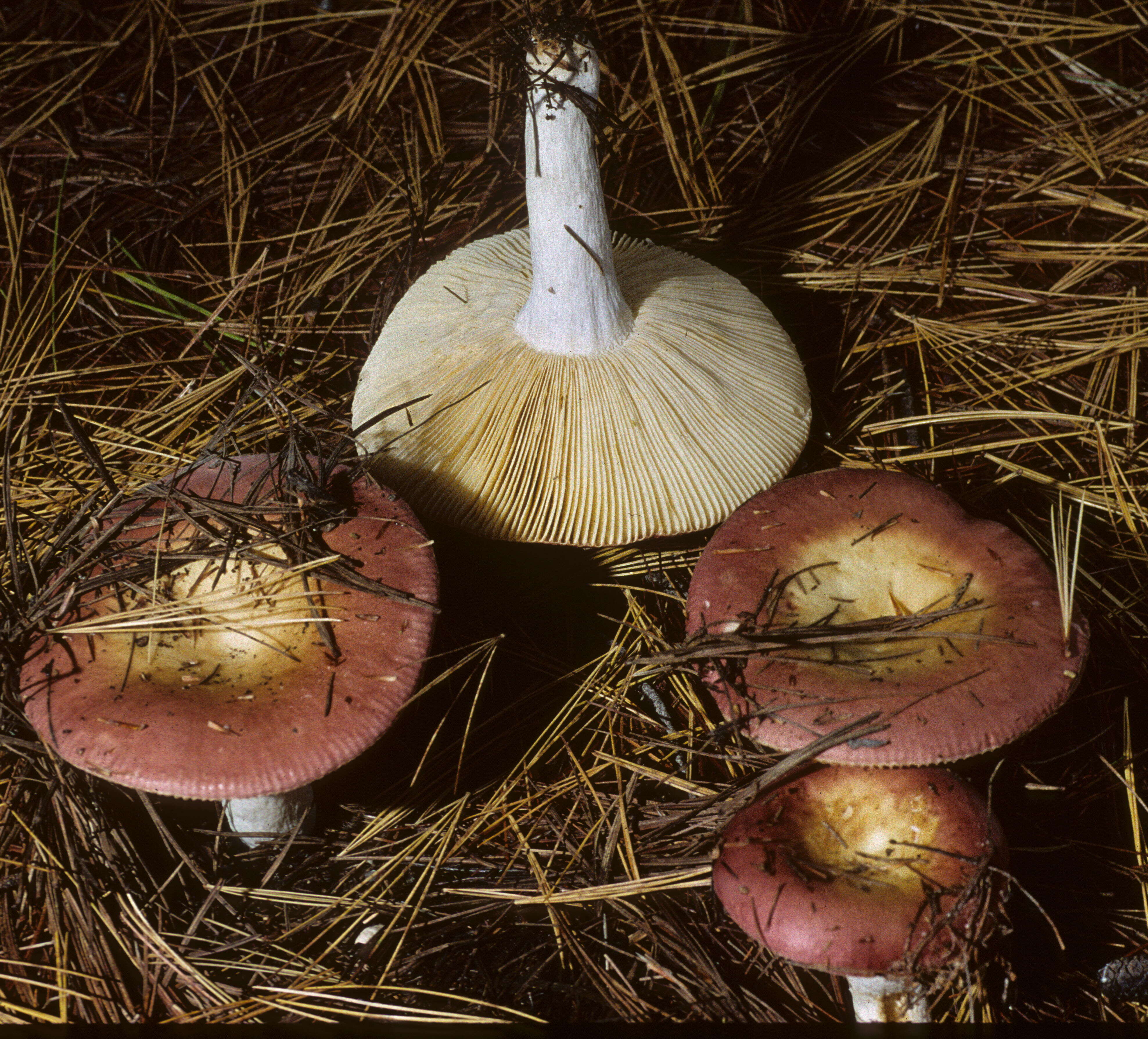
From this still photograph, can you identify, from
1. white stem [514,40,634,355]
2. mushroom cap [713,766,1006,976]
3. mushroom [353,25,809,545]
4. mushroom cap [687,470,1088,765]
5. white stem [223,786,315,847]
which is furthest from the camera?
mushroom [353,25,809,545]

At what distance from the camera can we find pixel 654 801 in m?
2.22

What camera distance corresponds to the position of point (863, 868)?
1.74m

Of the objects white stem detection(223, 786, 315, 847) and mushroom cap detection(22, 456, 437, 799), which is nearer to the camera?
mushroom cap detection(22, 456, 437, 799)

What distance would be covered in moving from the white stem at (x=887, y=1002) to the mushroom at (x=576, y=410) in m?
1.07

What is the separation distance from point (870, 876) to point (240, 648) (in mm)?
1351

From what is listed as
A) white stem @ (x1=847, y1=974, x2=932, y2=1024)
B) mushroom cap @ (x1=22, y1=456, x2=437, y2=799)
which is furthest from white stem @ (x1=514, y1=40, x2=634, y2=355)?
white stem @ (x1=847, y1=974, x2=932, y2=1024)

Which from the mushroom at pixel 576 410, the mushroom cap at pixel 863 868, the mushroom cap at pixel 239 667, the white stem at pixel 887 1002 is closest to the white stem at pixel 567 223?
the mushroom at pixel 576 410

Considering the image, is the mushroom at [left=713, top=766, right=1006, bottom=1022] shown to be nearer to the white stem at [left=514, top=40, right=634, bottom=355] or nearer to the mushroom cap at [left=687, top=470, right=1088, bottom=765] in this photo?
the mushroom cap at [left=687, top=470, right=1088, bottom=765]

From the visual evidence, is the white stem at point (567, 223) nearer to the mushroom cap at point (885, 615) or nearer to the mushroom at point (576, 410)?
the mushroom at point (576, 410)

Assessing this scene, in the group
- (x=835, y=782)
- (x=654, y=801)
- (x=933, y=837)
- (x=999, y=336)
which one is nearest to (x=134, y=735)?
(x=654, y=801)

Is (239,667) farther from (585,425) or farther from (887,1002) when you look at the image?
(887,1002)

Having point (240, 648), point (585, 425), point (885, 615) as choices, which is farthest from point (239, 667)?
point (885, 615)

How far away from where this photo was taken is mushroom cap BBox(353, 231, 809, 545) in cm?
226

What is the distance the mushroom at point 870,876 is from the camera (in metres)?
1.61
